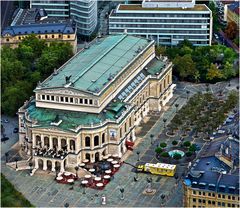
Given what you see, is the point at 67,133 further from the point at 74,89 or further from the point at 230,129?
the point at 230,129

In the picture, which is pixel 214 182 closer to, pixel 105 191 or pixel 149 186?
pixel 149 186

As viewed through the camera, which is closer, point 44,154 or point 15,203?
point 15,203

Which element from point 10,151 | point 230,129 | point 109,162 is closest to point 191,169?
point 230,129

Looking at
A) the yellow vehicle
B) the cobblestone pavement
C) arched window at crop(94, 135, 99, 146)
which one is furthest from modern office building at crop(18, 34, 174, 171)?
the yellow vehicle

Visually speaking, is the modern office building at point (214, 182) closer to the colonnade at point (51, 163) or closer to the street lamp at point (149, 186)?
the street lamp at point (149, 186)

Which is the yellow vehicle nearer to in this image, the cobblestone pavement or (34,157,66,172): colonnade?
the cobblestone pavement

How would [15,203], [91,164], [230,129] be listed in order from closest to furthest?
[15,203], [230,129], [91,164]
